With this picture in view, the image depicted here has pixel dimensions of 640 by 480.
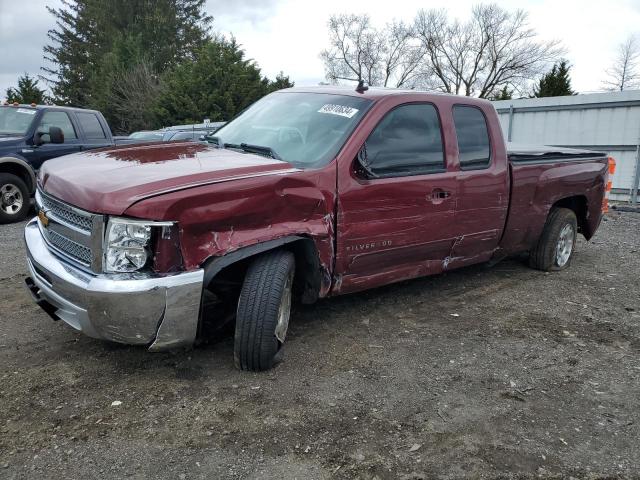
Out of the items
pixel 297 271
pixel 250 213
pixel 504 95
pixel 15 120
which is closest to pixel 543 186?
pixel 297 271

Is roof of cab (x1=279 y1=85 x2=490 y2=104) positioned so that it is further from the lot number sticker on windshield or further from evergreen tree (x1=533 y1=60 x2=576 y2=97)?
evergreen tree (x1=533 y1=60 x2=576 y2=97)

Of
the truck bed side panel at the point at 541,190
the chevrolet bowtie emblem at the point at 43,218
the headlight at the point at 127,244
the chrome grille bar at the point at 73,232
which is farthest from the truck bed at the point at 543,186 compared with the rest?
the chevrolet bowtie emblem at the point at 43,218

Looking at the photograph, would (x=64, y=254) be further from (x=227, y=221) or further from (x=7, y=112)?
(x=7, y=112)

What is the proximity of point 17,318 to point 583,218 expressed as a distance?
5.93 meters

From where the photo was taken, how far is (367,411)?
10.1 ft

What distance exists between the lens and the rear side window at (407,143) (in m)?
4.02

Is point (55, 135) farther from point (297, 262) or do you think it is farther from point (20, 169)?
point (297, 262)

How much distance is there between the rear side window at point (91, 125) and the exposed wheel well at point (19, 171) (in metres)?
1.25

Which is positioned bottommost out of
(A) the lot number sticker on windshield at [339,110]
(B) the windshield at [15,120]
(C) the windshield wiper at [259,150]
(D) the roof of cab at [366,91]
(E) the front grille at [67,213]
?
(E) the front grille at [67,213]

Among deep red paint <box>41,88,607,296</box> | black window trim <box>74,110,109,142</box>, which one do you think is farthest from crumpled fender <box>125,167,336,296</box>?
black window trim <box>74,110,109,142</box>

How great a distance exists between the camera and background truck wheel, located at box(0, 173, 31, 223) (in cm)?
831

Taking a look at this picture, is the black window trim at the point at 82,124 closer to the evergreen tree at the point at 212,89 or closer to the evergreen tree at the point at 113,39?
the evergreen tree at the point at 212,89

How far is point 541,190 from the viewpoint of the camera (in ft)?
17.9

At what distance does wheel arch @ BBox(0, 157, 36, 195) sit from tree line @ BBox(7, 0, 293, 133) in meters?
18.4
